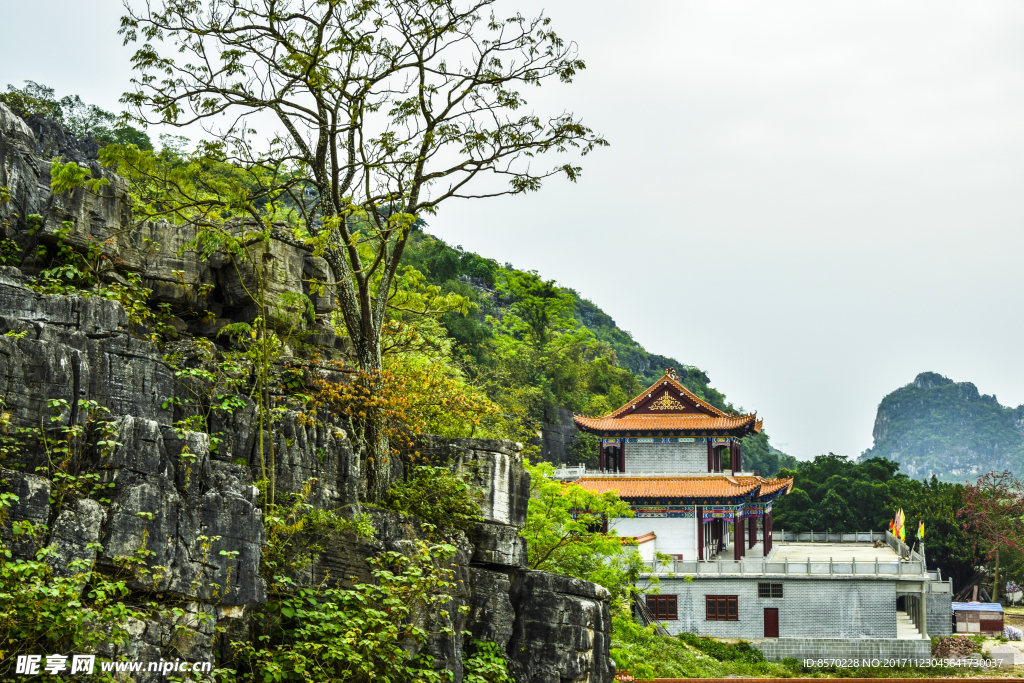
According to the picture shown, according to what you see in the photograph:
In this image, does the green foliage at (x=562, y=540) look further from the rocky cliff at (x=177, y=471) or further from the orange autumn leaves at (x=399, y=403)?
the rocky cliff at (x=177, y=471)

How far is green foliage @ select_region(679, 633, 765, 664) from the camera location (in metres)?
25.9

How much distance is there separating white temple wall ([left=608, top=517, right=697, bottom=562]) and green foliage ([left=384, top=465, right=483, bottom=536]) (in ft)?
58.4

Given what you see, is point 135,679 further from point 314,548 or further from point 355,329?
point 355,329

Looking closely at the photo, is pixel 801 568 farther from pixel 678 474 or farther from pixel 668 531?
pixel 678 474

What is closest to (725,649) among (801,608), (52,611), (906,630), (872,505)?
(801,608)

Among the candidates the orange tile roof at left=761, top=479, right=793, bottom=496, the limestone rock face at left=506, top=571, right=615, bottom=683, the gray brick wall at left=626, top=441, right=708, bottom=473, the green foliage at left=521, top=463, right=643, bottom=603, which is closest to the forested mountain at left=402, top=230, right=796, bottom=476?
the gray brick wall at left=626, top=441, right=708, bottom=473

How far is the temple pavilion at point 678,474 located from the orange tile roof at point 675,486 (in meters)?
0.03

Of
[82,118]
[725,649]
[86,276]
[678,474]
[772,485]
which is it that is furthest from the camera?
[82,118]

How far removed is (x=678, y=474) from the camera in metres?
30.8

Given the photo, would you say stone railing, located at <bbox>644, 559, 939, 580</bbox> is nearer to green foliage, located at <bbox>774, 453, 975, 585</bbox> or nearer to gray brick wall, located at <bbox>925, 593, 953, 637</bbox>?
gray brick wall, located at <bbox>925, 593, 953, 637</bbox>

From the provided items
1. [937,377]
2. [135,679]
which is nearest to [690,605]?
[135,679]

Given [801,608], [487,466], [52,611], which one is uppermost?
[487,466]

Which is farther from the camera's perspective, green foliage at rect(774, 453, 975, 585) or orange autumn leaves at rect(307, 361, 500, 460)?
green foliage at rect(774, 453, 975, 585)

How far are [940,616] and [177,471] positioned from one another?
2751cm
